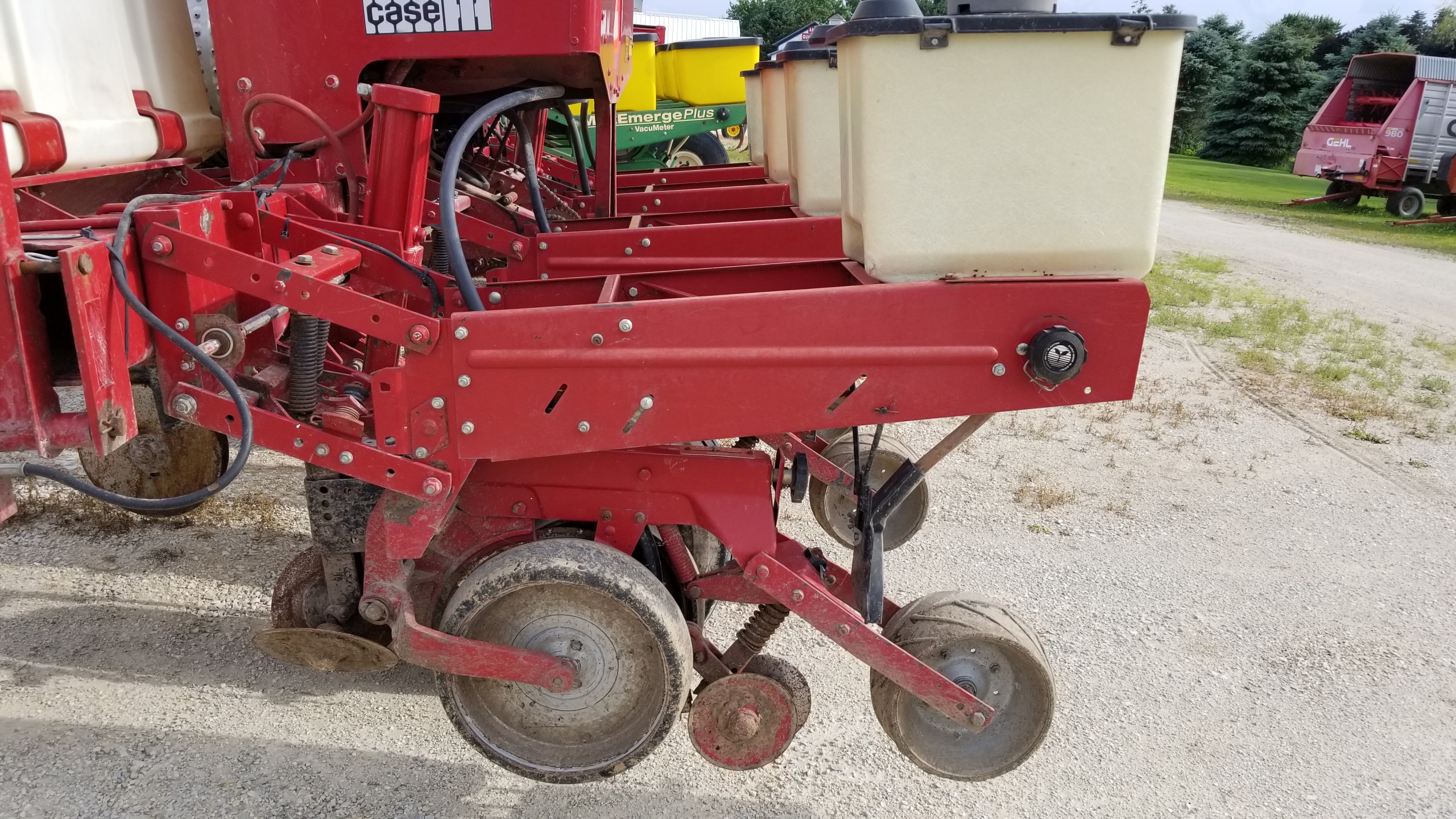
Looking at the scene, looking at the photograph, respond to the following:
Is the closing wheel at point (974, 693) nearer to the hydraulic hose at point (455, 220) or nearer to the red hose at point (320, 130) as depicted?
the hydraulic hose at point (455, 220)

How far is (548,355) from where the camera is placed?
84.0 inches

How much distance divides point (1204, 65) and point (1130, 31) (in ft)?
103

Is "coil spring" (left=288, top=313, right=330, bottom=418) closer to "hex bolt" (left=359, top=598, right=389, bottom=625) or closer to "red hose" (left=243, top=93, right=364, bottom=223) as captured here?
"hex bolt" (left=359, top=598, right=389, bottom=625)

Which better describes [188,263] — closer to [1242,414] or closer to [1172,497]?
[1172,497]

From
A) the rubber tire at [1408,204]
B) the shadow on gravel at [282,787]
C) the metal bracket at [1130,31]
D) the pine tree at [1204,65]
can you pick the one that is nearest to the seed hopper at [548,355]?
the metal bracket at [1130,31]

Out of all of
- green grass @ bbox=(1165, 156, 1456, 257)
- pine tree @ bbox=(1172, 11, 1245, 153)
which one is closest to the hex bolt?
green grass @ bbox=(1165, 156, 1456, 257)

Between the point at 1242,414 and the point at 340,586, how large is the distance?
16.2 feet

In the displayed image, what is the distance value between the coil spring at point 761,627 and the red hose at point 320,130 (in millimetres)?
1734

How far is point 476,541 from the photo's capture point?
2531mm

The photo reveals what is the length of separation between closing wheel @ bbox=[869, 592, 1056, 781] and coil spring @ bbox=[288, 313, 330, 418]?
151 cm

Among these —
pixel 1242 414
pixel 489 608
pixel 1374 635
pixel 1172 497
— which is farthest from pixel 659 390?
pixel 1242 414

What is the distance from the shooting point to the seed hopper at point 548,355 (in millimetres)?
2066

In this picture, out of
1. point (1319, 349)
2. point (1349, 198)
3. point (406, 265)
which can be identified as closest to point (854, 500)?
point (406, 265)

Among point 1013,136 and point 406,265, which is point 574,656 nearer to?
point 406,265
